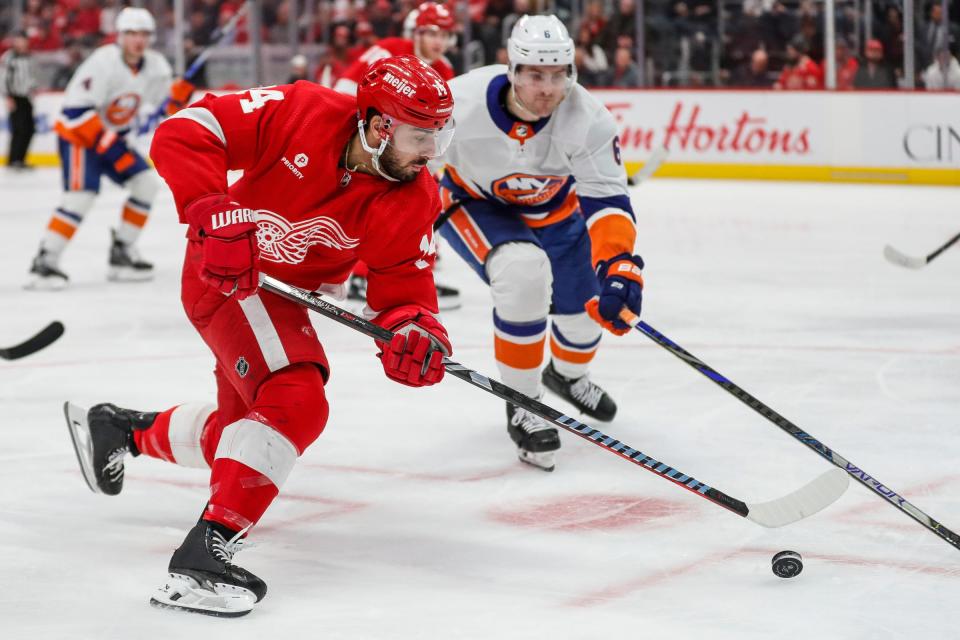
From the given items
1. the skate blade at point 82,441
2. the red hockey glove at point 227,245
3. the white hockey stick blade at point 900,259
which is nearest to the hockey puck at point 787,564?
the red hockey glove at point 227,245

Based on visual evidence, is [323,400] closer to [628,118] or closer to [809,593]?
[809,593]

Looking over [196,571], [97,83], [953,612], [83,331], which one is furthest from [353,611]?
[97,83]

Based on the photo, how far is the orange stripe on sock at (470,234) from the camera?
3426 millimetres

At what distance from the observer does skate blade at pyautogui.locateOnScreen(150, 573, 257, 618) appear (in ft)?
7.42

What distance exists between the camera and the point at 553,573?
8.32 feet

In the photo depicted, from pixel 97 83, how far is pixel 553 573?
4.48 meters

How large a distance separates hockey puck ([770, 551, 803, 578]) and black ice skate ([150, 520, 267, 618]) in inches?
34.8

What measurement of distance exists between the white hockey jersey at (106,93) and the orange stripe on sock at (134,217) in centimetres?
36

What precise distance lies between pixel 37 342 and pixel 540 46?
1264 mm

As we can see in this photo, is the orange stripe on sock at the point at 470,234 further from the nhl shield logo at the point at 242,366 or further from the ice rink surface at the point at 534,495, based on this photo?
the nhl shield logo at the point at 242,366

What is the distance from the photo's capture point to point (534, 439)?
3244 mm

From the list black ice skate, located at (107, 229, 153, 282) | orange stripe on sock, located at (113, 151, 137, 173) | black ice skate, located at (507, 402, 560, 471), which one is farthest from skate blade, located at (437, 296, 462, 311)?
black ice skate, located at (507, 402, 560, 471)

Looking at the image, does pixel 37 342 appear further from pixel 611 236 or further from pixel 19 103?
pixel 19 103

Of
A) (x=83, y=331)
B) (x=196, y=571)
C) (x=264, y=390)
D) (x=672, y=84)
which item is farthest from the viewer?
(x=672, y=84)
